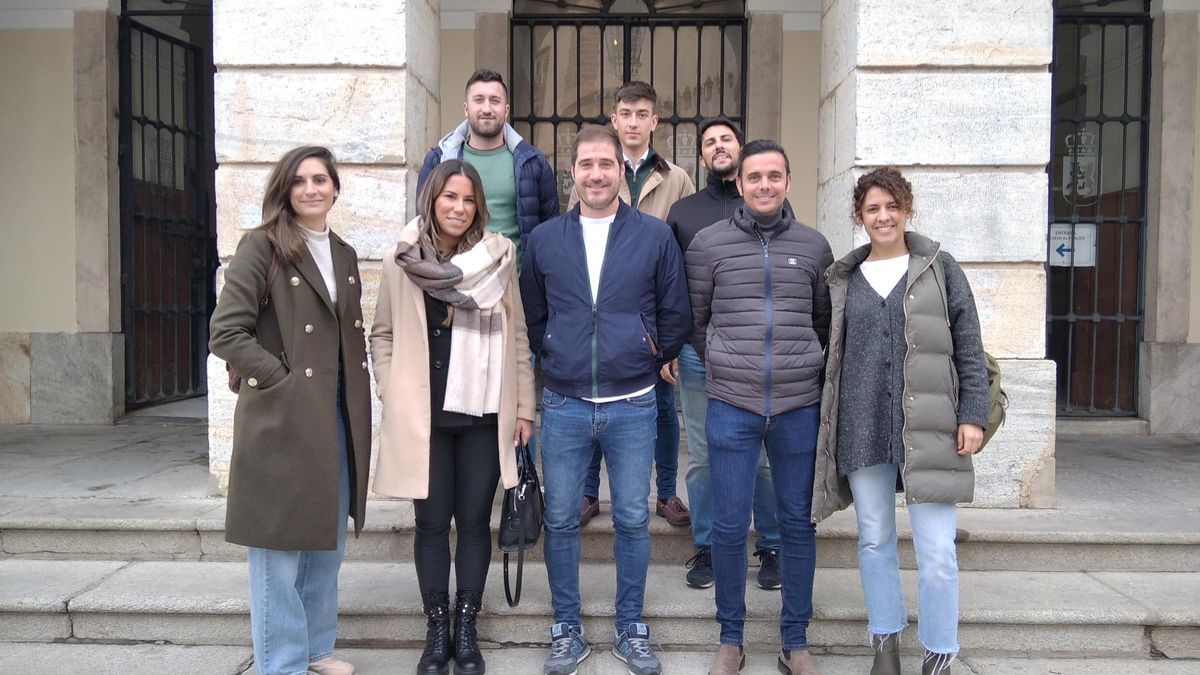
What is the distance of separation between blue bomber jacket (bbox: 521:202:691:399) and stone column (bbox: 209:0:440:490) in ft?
5.62

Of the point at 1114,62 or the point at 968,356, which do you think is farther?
the point at 1114,62

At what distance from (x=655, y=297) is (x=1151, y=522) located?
3.10m

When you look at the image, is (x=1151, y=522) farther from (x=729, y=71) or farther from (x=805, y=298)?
Answer: (x=729, y=71)

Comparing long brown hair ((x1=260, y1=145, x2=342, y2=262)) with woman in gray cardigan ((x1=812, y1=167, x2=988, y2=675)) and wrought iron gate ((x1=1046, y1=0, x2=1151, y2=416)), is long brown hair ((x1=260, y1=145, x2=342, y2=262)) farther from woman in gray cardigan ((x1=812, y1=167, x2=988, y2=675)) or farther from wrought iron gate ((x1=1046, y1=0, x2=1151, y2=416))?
wrought iron gate ((x1=1046, y1=0, x2=1151, y2=416))

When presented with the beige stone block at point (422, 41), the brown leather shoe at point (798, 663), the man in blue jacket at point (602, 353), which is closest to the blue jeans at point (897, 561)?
the brown leather shoe at point (798, 663)

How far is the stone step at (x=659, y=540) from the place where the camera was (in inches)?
180

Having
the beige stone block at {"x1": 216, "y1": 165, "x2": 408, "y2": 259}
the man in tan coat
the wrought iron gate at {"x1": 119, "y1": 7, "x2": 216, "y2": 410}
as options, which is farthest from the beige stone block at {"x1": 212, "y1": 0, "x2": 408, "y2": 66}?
the wrought iron gate at {"x1": 119, "y1": 7, "x2": 216, "y2": 410}

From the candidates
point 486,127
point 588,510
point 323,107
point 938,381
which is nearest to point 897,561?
point 938,381

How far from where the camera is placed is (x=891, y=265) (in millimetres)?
3486

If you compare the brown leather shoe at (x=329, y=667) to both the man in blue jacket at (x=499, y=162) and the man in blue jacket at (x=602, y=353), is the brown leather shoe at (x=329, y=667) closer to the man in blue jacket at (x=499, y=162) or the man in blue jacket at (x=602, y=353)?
the man in blue jacket at (x=602, y=353)

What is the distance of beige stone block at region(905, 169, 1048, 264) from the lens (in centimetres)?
504

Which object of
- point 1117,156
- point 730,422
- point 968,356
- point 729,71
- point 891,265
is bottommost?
point 730,422

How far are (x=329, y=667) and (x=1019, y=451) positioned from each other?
12.3 ft

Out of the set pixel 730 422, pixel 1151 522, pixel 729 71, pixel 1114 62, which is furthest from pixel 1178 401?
pixel 730 422
